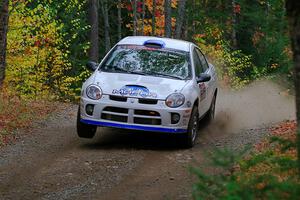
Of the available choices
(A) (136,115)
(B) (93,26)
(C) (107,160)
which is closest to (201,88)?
(A) (136,115)

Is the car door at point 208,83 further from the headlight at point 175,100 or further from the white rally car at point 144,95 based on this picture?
the headlight at point 175,100

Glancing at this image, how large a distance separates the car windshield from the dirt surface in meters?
1.26

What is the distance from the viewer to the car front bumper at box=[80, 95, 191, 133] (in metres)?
10.1

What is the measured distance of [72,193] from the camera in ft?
25.2

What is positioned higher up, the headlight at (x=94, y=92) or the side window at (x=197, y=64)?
the side window at (x=197, y=64)


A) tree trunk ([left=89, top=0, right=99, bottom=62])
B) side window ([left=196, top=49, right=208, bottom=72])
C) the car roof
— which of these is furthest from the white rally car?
tree trunk ([left=89, top=0, right=99, bottom=62])

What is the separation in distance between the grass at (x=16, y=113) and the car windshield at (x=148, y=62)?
228 cm

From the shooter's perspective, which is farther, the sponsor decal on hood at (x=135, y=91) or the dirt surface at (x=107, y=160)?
the sponsor decal on hood at (x=135, y=91)

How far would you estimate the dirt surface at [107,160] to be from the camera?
784 centimetres

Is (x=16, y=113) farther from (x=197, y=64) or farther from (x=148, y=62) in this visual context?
(x=197, y=64)

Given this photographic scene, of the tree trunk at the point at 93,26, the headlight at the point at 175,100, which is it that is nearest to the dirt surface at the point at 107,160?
the headlight at the point at 175,100

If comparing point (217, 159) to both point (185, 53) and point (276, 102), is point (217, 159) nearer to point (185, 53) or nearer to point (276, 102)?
point (185, 53)

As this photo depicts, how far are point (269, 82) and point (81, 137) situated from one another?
1258 centimetres

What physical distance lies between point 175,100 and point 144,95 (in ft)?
1.78
